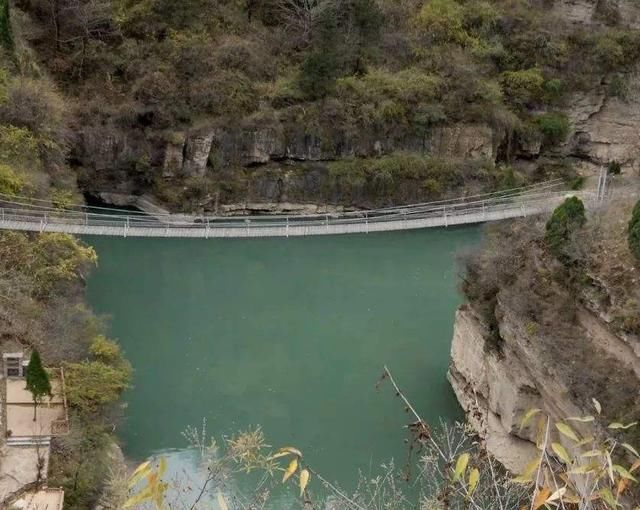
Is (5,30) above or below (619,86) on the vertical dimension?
above

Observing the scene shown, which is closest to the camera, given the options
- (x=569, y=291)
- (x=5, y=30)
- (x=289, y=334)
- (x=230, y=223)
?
(x=569, y=291)

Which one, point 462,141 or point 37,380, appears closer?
point 37,380

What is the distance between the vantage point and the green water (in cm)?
1191

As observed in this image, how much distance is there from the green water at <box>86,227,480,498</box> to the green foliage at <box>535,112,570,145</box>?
4.13 m

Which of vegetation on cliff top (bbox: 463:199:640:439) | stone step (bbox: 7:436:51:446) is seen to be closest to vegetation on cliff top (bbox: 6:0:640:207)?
vegetation on cliff top (bbox: 463:199:640:439)

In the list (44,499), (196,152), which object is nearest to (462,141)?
(196,152)

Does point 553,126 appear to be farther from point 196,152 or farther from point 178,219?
point 178,219

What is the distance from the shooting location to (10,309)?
1051cm

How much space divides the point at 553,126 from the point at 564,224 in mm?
12434

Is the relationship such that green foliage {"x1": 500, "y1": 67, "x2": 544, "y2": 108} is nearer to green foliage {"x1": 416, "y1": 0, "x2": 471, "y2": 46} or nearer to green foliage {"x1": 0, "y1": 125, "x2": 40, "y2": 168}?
green foliage {"x1": 416, "y1": 0, "x2": 471, "y2": 46}

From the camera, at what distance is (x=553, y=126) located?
22.0 m

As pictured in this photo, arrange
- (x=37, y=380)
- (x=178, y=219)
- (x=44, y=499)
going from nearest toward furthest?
(x=44, y=499), (x=37, y=380), (x=178, y=219)

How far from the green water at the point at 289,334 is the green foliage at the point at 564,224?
3.20 meters

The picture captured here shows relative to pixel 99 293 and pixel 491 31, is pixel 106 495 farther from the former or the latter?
pixel 491 31
